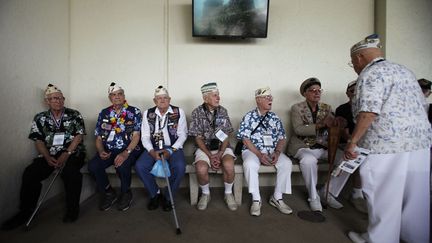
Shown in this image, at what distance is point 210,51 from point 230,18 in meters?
0.51

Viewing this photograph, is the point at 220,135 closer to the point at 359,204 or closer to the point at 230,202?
the point at 230,202

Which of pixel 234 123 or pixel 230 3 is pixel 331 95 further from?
pixel 230 3

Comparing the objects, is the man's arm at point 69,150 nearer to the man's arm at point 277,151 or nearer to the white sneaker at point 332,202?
the man's arm at point 277,151

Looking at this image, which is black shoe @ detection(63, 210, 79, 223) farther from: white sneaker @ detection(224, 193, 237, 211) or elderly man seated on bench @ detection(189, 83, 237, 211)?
white sneaker @ detection(224, 193, 237, 211)

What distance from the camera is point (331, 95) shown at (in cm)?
385

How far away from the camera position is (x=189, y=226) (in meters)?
2.51

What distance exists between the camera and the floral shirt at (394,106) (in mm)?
1902

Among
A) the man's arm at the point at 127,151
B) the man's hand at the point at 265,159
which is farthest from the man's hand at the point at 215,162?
the man's arm at the point at 127,151

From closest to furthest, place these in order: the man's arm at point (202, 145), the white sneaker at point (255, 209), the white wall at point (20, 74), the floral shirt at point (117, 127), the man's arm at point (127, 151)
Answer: the white wall at point (20, 74), the white sneaker at point (255, 209), the man's arm at point (127, 151), the man's arm at point (202, 145), the floral shirt at point (117, 127)

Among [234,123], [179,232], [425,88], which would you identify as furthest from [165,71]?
[425,88]

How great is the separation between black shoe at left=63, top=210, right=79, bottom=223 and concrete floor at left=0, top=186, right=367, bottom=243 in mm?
49

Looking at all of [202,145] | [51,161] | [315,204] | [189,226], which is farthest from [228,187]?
[51,161]

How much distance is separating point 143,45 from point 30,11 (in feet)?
4.13

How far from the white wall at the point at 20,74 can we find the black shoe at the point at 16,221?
0.11m
